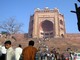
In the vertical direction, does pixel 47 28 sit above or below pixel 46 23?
below

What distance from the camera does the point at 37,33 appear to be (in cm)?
5097

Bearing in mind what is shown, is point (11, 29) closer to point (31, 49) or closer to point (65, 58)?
point (65, 58)

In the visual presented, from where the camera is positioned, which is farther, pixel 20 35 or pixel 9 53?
pixel 20 35

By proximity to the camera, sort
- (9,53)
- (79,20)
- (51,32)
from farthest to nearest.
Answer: (51,32) < (9,53) < (79,20)

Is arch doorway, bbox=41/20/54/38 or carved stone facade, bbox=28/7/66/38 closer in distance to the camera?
carved stone facade, bbox=28/7/66/38

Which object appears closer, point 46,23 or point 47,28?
point 47,28

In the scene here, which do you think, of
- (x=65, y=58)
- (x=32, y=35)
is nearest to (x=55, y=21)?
(x=32, y=35)

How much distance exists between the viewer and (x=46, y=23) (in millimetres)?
53625

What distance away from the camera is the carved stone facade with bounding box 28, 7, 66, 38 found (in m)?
51.5

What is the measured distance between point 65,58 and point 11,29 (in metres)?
40.7

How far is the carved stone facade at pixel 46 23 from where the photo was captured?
51531 millimetres

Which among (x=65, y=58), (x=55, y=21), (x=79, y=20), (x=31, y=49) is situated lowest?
(x=65, y=58)

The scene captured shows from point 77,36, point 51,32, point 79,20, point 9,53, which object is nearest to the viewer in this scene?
point 79,20

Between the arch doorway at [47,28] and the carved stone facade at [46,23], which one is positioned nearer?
the carved stone facade at [46,23]
